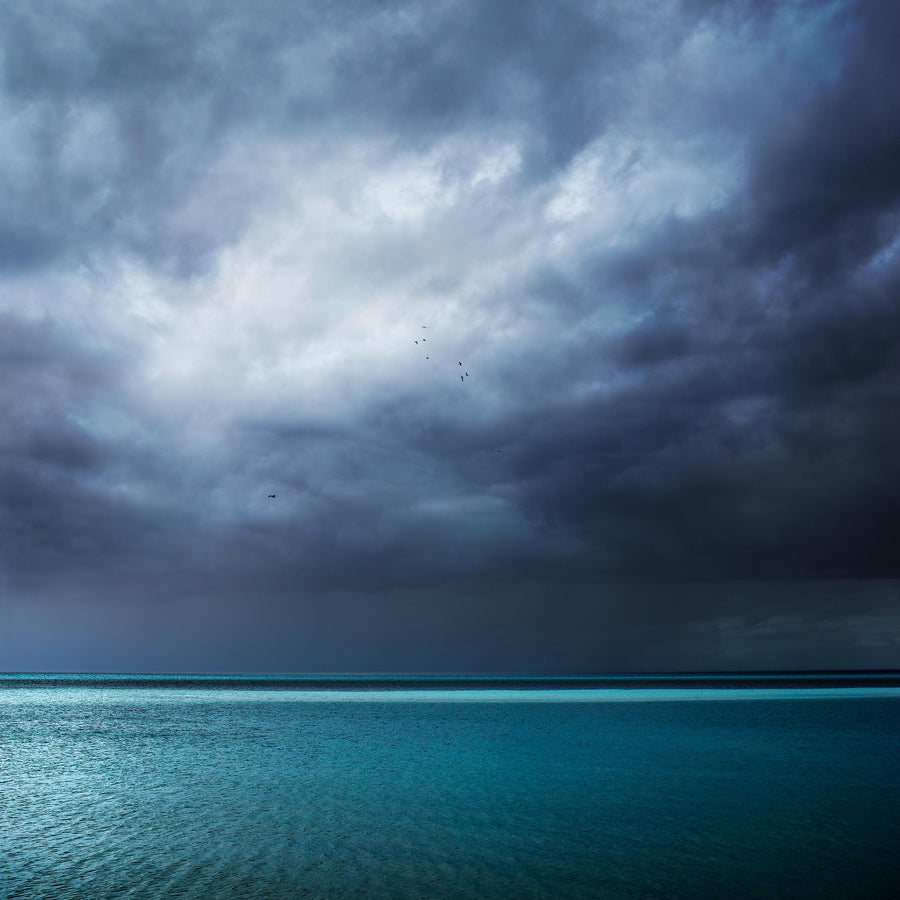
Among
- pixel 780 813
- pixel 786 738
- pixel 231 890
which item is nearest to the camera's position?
pixel 231 890

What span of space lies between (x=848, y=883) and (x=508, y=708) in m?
60.0

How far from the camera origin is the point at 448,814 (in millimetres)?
Answer: 22969

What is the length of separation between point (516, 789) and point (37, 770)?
20.6 meters

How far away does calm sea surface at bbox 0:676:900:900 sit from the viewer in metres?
16.0

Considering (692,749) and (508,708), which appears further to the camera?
(508,708)

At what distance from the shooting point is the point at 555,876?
1642cm

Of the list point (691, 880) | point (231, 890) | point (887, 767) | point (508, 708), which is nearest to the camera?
point (231, 890)

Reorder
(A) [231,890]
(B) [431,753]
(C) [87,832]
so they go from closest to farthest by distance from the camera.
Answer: (A) [231,890], (C) [87,832], (B) [431,753]

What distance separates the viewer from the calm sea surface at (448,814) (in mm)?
15961

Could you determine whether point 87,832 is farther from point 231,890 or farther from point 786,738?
point 786,738

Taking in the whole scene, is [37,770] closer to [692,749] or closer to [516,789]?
[516,789]

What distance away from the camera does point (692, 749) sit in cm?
3984

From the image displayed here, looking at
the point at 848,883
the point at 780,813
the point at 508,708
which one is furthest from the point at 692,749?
the point at 508,708

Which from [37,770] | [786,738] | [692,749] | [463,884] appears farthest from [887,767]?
[37,770]
